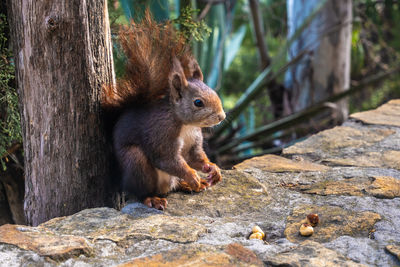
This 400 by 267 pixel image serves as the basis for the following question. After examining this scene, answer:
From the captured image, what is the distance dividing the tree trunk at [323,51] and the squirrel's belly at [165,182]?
342cm

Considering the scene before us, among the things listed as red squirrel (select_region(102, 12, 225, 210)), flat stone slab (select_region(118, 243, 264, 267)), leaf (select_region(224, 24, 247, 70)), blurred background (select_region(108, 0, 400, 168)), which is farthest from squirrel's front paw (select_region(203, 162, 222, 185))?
leaf (select_region(224, 24, 247, 70))

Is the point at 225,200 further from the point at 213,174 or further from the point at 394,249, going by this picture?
the point at 394,249

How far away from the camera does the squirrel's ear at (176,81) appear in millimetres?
1937

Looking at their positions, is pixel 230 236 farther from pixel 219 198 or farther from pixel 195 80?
pixel 195 80

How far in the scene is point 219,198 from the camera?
1961mm

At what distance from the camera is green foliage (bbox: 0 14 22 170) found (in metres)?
2.16

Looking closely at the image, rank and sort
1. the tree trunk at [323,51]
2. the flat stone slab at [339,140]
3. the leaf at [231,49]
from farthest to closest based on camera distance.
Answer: the leaf at [231,49]
the tree trunk at [323,51]
the flat stone slab at [339,140]

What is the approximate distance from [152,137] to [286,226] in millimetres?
679

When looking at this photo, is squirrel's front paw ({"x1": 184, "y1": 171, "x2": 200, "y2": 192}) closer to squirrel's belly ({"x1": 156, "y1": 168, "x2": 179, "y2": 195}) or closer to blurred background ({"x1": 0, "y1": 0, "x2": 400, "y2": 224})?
squirrel's belly ({"x1": 156, "y1": 168, "x2": 179, "y2": 195})

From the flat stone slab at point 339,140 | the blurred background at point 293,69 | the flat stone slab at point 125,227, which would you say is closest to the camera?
the flat stone slab at point 125,227

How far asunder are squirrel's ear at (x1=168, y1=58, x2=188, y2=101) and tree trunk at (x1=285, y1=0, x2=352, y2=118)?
335 centimetres

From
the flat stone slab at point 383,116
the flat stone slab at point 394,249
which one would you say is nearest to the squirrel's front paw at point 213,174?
the flat stone slab at point 394,249

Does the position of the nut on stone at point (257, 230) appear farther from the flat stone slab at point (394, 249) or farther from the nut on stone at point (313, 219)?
the flat stone slab at point (394, 249)

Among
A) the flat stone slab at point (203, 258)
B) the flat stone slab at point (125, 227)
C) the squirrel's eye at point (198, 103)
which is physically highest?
the squirrel's eye at point (198, 103)
